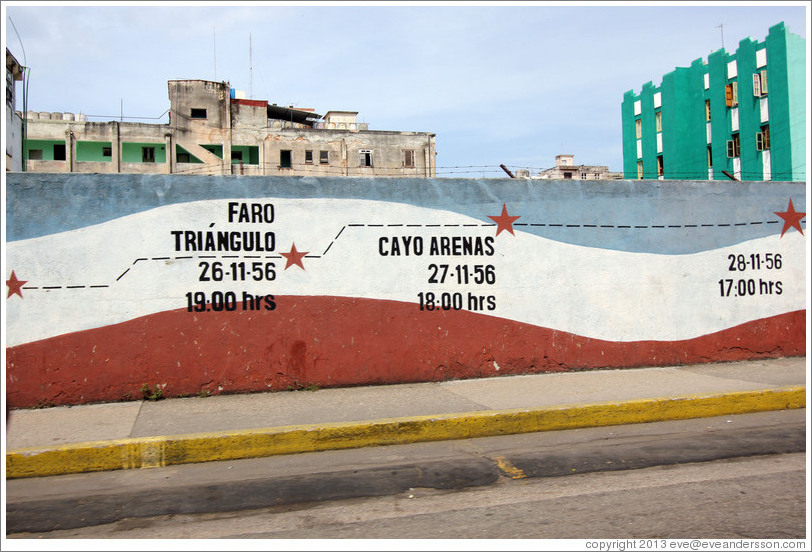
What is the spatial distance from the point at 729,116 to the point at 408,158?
75.2 feet

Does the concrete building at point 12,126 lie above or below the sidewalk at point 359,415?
above

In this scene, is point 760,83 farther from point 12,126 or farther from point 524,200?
point 12,126

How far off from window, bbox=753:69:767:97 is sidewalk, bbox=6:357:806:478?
33.4 m

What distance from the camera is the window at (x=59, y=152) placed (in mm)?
48969

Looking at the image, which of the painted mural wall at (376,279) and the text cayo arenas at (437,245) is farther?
the text cayo arenas at (437,245)

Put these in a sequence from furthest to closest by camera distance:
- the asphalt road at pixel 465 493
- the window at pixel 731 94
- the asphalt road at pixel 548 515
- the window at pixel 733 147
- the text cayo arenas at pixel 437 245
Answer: the window at pixel 733 147 < the window at pixel 731 94 < the text cayo arenas at pixel 437 245 < the asphalt road at pixel 465 493 < the asphalt road at pixel 548 515

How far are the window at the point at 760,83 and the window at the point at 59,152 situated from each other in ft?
150

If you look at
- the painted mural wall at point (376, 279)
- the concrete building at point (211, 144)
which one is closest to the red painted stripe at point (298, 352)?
the painted mural wall at point (376, 279)

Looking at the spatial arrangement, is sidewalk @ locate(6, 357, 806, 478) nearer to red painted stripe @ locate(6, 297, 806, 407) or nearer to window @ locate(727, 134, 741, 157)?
red painted stripe @ locate(6, 297, 806, 407)

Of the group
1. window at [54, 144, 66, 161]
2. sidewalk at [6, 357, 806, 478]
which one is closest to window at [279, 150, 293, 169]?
window at [54, 144, 66, 161]

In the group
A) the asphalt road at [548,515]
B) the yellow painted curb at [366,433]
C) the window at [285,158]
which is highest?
the window at [285,158]

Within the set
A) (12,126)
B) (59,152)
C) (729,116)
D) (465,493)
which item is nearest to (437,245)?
(465,493)

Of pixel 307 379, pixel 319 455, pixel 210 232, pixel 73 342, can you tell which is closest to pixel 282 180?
pixel 210 232

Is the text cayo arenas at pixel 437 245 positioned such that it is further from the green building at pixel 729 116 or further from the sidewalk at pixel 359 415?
the green building at pixel 729 116
